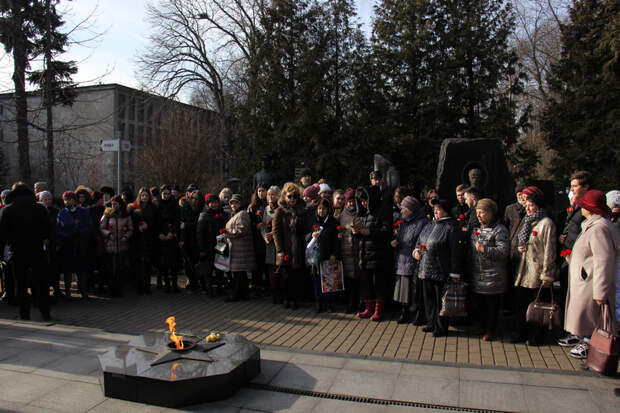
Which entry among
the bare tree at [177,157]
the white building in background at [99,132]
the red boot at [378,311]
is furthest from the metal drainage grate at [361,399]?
the white building in background at [99,132]

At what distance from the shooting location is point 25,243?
7012mm

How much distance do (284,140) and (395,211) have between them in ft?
31.5

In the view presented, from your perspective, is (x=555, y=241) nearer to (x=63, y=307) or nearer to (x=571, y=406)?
(x=571, y=406)

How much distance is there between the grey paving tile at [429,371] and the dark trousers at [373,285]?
6.66 feet

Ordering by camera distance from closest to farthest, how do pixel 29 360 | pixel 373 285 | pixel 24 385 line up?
pixel 24 385 < pixel 29 360 < pixel 373 285

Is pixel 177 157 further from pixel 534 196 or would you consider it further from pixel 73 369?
pixel 534 196

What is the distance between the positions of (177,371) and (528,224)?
4.39 metres

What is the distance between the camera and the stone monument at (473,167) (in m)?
9.20

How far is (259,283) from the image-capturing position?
908 centimetres

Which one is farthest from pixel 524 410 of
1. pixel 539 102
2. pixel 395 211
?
pixel 539 102

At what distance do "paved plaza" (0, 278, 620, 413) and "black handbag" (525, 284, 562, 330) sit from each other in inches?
15.1

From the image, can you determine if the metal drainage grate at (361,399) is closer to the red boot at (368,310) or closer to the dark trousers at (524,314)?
the dark trousers at (524,314)

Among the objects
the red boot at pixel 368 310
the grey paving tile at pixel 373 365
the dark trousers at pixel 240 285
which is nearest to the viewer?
the grey paving tile at pixel 373 365

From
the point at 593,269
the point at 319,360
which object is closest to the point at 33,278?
the point at 319,360
